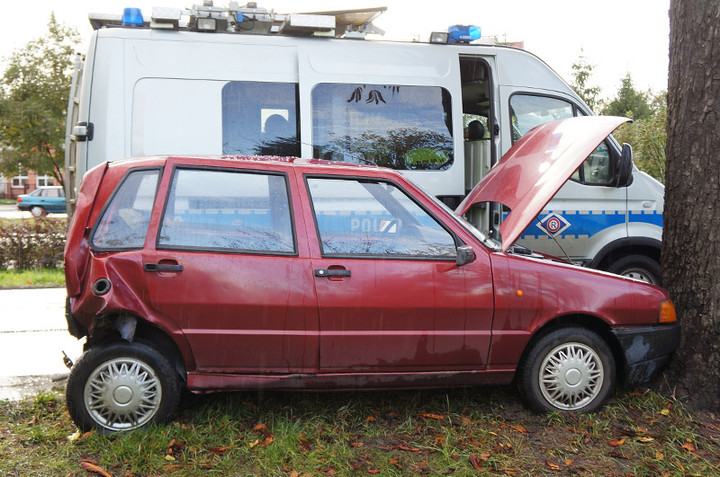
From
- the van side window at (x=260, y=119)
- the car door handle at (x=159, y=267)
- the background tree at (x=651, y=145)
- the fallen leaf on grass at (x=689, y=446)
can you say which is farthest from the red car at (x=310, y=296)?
the background tree at (x=651, y=145)

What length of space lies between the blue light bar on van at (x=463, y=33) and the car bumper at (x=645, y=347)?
3571 mm

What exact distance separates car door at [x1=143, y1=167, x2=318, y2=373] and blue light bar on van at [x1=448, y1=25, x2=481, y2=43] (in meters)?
3.45

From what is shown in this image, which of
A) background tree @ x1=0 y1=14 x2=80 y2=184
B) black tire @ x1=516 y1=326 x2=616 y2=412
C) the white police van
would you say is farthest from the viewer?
background tree @ x1=0 y1=14 x2=80 y2=184

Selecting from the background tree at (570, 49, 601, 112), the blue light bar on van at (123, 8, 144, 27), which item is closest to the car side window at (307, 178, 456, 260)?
the blue light bar on van at (123, 8, 144, 27)

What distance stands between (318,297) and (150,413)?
1214mm

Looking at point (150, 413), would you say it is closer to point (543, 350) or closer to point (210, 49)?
point (543, 350)

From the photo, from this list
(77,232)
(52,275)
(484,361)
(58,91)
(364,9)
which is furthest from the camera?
(58,91)

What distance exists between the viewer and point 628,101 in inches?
1325

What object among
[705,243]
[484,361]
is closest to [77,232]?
[484,361]

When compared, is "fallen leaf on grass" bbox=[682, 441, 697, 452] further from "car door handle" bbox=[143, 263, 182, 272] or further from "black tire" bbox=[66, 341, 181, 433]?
"car door handle" bbox=[143, 263, 182, 272]

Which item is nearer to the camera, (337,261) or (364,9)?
(337,261)

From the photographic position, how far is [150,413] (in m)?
3.81

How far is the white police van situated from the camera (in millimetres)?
5785

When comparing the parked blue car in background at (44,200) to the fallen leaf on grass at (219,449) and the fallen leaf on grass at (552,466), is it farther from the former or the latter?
the fallen leaf on grass at (552,466)
